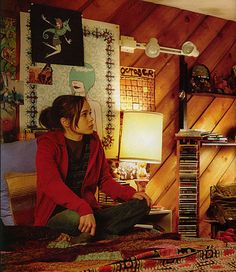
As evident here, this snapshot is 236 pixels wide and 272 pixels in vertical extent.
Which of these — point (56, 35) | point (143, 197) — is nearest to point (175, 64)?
point (56, 35)

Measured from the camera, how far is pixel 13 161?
227 cm

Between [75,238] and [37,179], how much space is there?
364 mm

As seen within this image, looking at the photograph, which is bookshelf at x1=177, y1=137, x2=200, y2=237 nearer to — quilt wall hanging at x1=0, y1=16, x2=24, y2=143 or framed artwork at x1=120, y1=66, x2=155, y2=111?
framed artwork at x1=120, y1=66, x2=155, y2=111

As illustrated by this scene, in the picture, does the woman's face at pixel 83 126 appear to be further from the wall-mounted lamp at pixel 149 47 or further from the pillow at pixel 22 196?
the wall-mounted lamp at pixel 149 47


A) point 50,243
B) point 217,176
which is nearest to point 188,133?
point 217,176

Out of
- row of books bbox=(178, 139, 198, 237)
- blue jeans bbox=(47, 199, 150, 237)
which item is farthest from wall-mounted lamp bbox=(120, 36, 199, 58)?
blue jeans bbox=(47, 199, 150, 237)

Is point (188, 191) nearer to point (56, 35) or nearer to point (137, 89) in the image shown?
point (137, 89)

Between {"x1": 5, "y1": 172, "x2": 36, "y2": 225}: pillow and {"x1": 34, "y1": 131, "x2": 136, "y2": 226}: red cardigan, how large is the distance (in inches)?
1.4

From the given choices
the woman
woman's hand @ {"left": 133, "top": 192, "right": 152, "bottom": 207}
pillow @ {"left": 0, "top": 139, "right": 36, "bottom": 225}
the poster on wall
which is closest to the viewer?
pillow @ {"left": 0, "top": 139, "right": 36, "bottom": 225}

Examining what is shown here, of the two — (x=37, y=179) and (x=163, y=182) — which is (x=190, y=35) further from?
(x=37, y=179)

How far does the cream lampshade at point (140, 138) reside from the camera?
286cm

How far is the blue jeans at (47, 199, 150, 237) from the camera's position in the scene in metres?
2.29

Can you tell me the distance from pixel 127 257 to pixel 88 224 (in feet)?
2.35

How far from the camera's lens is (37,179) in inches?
92.7
